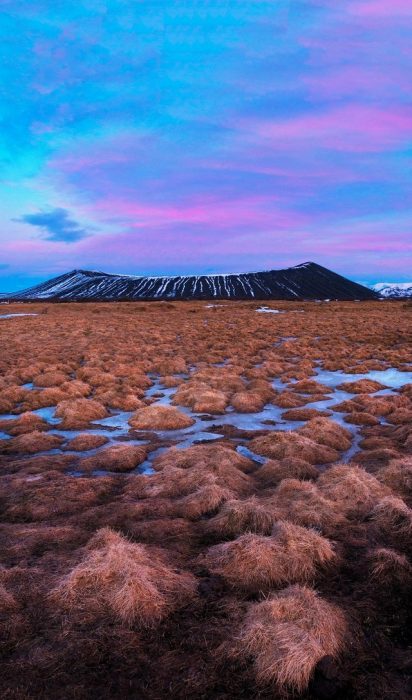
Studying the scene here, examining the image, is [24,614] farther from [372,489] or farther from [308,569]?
[372,489]

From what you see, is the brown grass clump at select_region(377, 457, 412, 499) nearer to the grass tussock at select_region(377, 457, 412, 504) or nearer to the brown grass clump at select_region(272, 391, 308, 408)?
the grass tussock at select_region(377, 457, 412, 504)

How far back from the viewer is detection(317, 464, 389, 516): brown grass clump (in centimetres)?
867


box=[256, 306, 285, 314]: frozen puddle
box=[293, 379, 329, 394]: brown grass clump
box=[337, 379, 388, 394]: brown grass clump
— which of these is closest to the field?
box=[337, 379, 388, 394]: brown grass clump

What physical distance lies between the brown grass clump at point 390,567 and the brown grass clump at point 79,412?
1109 centimetres

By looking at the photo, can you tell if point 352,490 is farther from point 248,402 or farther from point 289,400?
point 289,400

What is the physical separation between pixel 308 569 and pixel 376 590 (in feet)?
3.15

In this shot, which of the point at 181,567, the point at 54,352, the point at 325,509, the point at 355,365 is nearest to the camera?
the point at 181,567

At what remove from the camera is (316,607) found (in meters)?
5.54

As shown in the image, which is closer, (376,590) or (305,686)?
(305,686)

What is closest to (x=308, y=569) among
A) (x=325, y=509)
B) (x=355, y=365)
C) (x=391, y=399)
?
(x=325, y=509)

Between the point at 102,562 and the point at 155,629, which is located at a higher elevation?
the point at 102,562

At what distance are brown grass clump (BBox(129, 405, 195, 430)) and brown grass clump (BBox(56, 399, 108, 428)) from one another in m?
1.53

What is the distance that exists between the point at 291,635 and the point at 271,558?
164cm

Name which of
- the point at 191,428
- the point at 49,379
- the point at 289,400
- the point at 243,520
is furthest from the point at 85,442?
the point at 49,379
